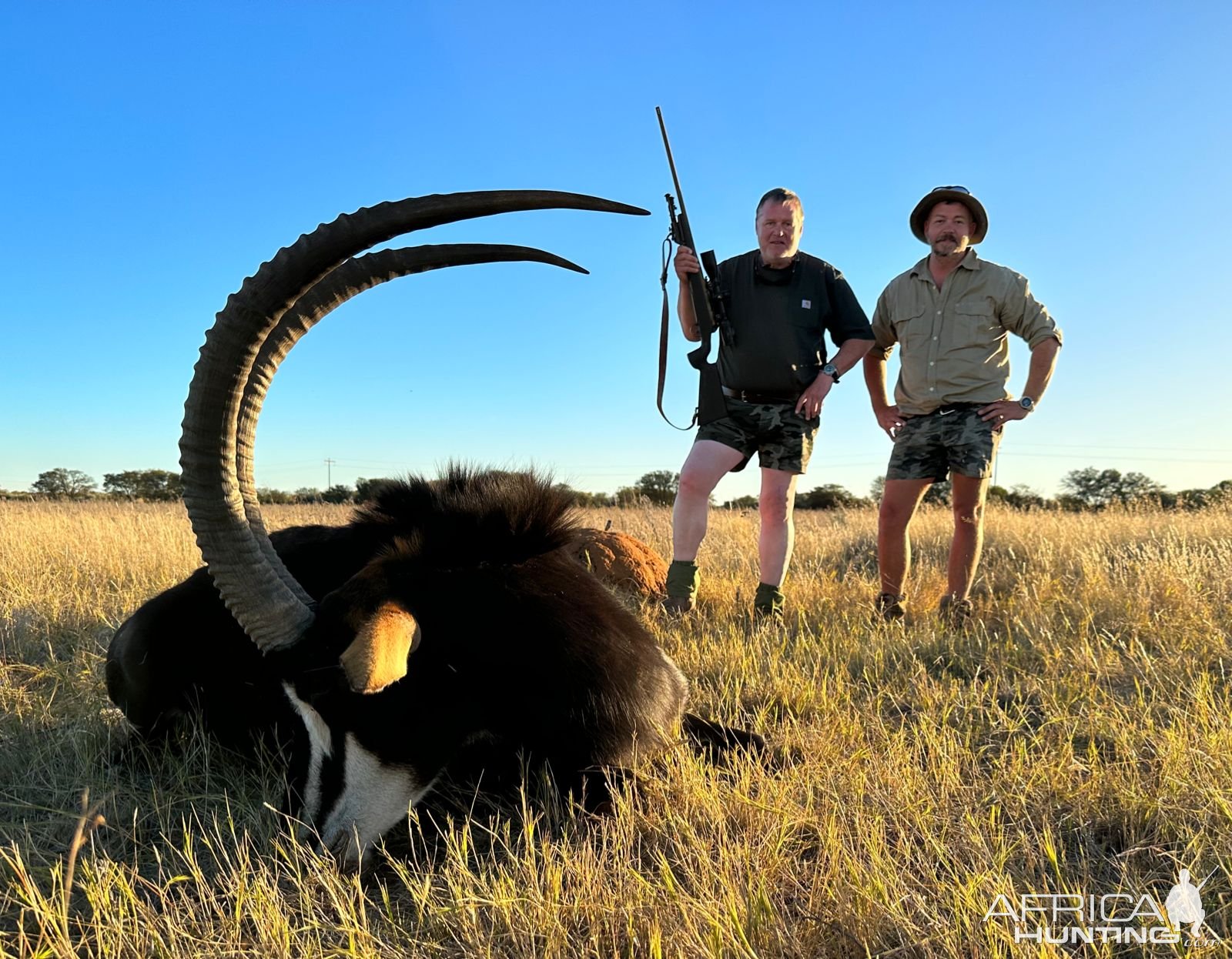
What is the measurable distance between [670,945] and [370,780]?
0.99m

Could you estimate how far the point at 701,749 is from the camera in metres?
2.98

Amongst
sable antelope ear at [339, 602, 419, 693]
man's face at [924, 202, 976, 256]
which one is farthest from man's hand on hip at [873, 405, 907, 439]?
sable antelope ear at [339, 602, 419, 693]

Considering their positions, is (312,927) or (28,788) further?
(28,788)

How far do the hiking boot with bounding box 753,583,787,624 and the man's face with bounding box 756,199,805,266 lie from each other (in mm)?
2239

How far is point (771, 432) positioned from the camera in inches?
208

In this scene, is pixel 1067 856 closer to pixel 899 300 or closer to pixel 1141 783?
pixel 1141 783

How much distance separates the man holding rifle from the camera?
17.0 ft

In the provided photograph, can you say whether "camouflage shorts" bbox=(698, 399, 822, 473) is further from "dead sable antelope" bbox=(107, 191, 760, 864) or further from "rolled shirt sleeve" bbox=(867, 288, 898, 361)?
"dead sable antelope" bbox=(107, 191, 760, 864)

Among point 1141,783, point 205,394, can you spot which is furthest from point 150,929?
point 1141,783

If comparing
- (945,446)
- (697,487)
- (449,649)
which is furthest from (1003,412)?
(449,649)

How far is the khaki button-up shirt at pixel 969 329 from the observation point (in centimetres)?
498

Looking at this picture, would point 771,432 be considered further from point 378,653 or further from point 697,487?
point 378,653

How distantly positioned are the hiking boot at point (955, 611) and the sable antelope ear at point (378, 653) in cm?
411

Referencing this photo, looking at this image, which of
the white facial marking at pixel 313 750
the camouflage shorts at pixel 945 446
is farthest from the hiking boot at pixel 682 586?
the white facial marking at pixel 313 750
